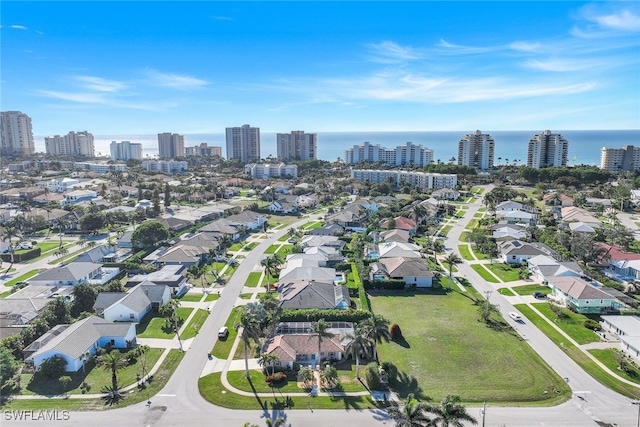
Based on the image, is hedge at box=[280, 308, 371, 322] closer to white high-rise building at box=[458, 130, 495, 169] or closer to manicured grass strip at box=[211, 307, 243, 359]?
manicured grass strip at box=[211, 307, 243, 359]

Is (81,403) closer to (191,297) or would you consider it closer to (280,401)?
(280,401)

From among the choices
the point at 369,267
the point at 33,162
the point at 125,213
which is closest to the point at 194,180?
→ the point at 125,213

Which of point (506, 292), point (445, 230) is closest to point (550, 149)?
point (445, 230)

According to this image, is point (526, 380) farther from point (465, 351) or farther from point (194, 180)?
point (194, 180)

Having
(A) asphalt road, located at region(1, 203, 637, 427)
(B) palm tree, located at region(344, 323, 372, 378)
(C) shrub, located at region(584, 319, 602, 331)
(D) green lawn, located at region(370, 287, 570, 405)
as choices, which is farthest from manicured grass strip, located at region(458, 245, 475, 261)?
(B) palm tree, located at region(344, 323, 372, 378)

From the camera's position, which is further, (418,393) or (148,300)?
(148,300)

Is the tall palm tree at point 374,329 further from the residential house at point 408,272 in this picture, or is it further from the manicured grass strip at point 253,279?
the manicured grass strip at point 253,279

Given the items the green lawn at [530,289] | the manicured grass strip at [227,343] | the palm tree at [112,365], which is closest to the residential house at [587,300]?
the green lawn at [530,289]
